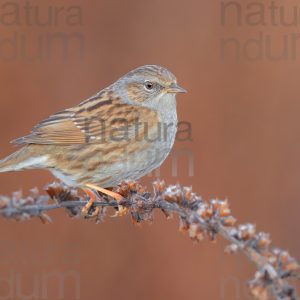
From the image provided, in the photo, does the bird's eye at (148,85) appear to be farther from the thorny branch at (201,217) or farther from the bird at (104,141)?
the thorny branch at (201,217)

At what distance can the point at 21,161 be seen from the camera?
4.33 m

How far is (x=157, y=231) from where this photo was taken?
6.55 meters

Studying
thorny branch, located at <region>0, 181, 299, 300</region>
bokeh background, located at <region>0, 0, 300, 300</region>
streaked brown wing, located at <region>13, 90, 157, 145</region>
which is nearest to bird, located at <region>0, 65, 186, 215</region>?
streaked brown wing, located at <region>13, 90, 157, 145</region>

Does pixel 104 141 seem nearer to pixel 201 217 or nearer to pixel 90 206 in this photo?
pixel 90 206

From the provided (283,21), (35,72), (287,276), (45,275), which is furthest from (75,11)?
(287,276)

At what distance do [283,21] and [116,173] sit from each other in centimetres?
359

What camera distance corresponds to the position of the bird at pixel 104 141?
4293mm

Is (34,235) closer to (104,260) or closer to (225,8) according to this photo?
(104,260)

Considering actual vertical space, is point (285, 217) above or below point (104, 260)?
above

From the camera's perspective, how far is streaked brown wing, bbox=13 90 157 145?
445 cm

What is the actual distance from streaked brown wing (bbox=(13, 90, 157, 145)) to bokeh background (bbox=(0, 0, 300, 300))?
5.97 feet

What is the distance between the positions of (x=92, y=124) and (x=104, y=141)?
24 cm

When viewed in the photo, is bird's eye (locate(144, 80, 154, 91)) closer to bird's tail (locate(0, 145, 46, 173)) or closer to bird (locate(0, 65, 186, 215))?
bird (locate(0, 65, 186, 215))

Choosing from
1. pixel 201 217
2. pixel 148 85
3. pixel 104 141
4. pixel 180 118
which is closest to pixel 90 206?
pixel 104 141
